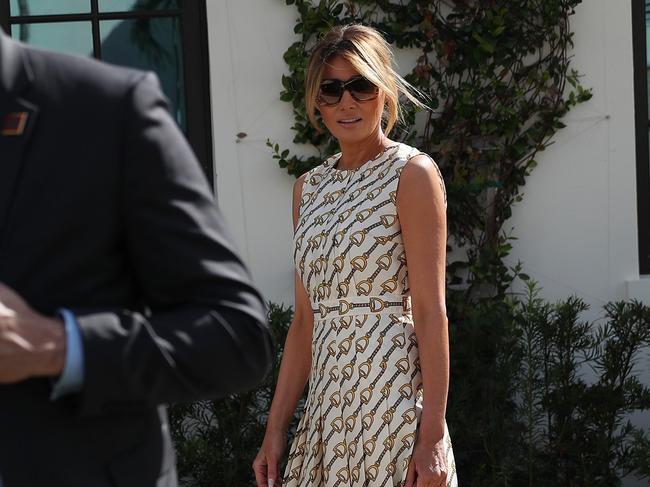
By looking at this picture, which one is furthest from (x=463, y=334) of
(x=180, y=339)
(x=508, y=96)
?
(x=180, y=339)

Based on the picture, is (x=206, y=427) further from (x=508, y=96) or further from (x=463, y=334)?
(x=508, y=96)

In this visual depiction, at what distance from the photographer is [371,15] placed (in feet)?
17.9

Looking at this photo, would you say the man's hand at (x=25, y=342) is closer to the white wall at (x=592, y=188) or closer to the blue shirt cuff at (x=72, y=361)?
the blue shirt cuff at (x=72, y=361)

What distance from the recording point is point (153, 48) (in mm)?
5613

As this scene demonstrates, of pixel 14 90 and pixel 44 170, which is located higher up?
pixel 14 90

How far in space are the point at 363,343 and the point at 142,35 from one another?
10.1 ft

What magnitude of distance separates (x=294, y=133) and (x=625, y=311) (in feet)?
5.76

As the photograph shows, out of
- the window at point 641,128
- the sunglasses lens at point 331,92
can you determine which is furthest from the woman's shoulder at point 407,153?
the window at point 641,128

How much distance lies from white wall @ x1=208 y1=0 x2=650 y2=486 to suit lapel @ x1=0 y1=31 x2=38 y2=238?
12.8ft

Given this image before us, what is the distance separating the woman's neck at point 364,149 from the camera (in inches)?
126

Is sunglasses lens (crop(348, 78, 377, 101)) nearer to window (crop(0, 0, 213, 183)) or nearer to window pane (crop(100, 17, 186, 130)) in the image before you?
window (crop(0, 0, 213, 183))

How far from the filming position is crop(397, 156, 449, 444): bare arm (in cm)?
289

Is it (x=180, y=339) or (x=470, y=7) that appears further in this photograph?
(x=470, y=7)

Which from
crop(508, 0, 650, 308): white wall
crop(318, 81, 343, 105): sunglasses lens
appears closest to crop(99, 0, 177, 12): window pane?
crop(508, 0, 650, 308): white wall
